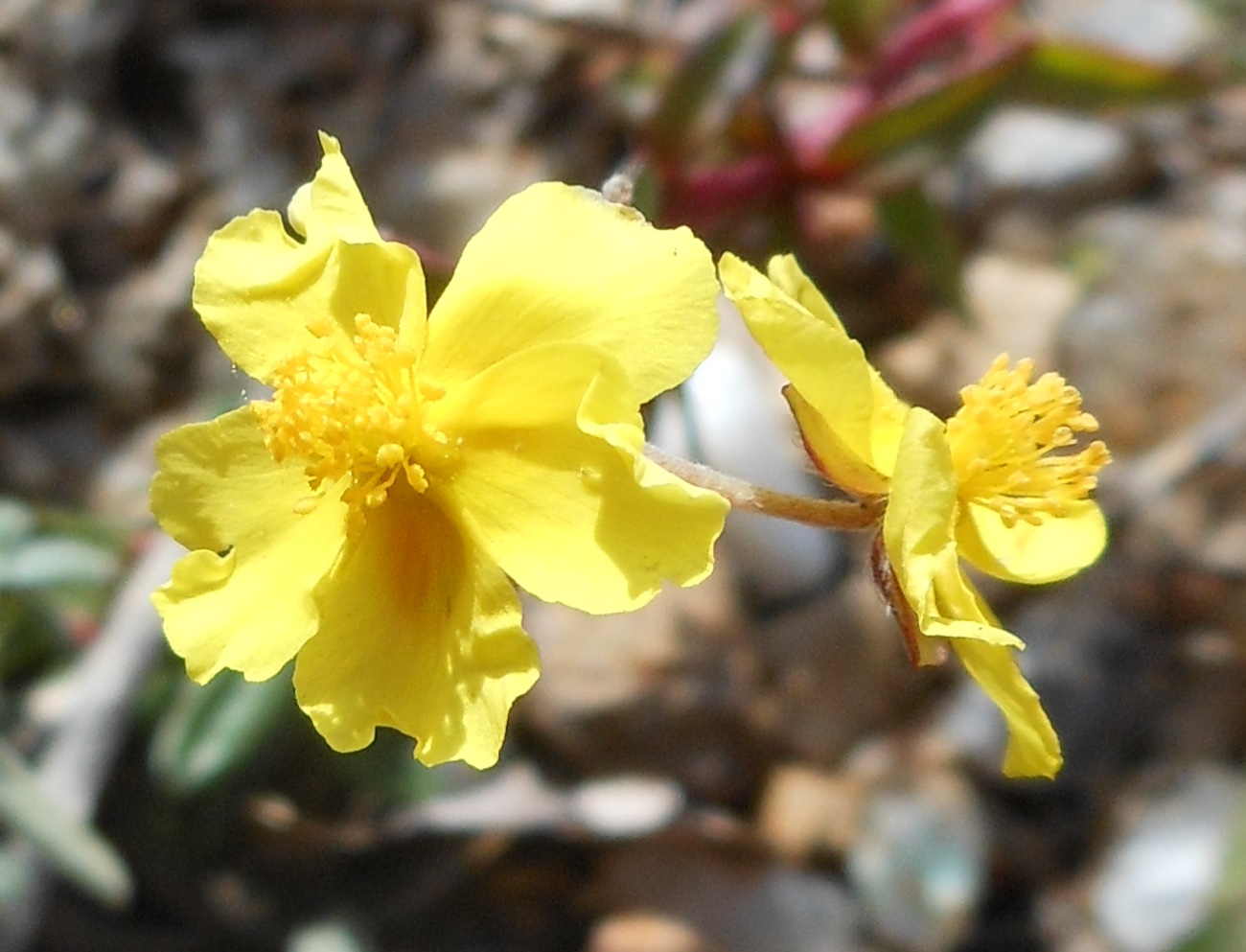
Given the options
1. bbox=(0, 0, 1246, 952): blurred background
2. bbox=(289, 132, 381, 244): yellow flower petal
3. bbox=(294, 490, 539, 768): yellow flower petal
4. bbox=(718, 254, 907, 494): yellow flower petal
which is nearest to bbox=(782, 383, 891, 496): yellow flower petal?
bbox=(718, 254, 907, 494): yellow flower petal

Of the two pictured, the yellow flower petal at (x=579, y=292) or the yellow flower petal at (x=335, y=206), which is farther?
the yellow flower petal at (x=335, y=206)

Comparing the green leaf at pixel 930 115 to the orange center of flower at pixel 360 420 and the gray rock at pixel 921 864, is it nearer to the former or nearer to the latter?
the gray rock at pixel 921 864

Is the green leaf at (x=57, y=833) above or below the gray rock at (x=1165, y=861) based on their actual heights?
above

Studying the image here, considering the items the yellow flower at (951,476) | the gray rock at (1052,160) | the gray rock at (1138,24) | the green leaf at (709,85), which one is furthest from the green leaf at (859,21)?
the yellow flower at (951,476)

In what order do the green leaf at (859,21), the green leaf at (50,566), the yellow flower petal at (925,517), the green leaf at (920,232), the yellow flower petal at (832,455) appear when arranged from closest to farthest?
1. the yellow flower petal at (925,517)
2. the yellow flower petal at (832,455)
3. the green leaf at (50,566)
4. the green leaf at (859,21)
5. the green leaf at (920,232)

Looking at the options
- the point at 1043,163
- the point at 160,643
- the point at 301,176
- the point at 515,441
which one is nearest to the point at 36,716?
the point at 160,643

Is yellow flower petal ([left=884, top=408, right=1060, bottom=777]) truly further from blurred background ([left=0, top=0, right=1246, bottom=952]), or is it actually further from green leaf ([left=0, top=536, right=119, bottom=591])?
green leaf ([left=0, top=536, right=119, bottom=591])

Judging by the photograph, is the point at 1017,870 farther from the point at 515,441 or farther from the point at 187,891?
the point at 515,441
